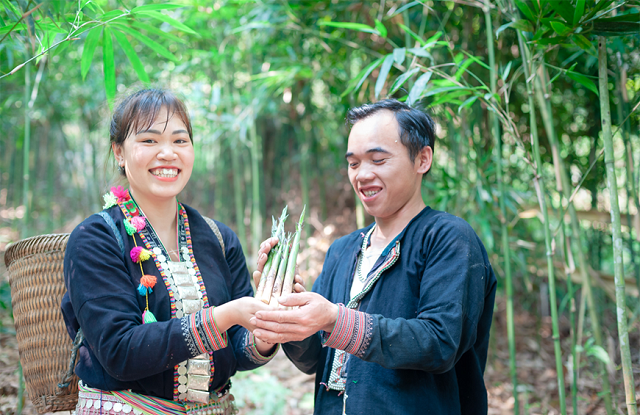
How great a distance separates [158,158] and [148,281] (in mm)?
403

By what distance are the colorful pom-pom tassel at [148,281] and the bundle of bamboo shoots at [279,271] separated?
33 centimetres

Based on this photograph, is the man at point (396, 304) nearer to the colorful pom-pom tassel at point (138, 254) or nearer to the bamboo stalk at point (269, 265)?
the bamboo stalk at point (269, 265)

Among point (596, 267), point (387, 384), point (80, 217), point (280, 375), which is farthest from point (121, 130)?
point (80, 217)

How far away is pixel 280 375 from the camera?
396cm

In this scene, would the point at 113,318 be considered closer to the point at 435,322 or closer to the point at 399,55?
the point at 435,322

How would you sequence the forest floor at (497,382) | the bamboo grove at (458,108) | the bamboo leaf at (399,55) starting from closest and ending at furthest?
the bamboo grove at (458,108) < the bamboo leaf at (399,55) < the forest floor at (497,382)

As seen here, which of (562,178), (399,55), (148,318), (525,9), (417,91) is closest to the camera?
(148,318)

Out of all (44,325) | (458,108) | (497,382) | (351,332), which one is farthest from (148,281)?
(497,382)

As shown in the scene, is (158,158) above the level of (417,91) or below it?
below

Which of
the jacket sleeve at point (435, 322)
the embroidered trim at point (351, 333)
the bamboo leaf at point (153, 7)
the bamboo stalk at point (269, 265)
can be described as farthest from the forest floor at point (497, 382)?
the bamboo leaf at point (153, 7)

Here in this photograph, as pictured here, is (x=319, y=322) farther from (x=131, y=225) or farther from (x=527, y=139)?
(x=527, y=139)

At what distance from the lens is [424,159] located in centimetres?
162

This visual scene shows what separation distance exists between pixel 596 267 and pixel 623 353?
9.40 feet

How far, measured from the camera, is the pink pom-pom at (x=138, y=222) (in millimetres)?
1518
